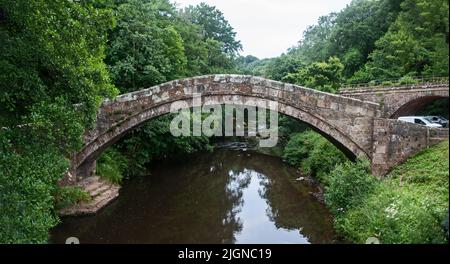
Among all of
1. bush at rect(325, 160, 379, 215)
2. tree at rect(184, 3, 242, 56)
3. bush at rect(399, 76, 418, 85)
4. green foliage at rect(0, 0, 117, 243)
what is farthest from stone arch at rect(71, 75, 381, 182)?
tree at rect(184, 3, 242, 56)

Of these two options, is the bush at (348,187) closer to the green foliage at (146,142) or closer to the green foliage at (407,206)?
the green foliage at (407,206)

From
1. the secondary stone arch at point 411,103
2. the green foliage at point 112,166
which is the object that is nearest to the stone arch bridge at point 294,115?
the green foliage at point 112,166

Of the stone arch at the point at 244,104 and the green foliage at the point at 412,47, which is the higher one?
the green foliage at the point at 412,47

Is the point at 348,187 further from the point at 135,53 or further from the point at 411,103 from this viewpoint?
the point at 411,103

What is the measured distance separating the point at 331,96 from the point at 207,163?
36.3 feet

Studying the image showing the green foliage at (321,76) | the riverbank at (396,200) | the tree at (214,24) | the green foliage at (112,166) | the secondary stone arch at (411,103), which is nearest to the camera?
the riverbank at (396,200)

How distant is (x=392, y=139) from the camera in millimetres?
12359

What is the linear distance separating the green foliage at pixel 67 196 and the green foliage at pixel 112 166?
254 cm

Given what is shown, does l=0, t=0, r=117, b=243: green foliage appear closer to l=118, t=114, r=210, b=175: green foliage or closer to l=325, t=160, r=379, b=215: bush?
l=325, t=160, r=379, b=215: bush

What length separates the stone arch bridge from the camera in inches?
485

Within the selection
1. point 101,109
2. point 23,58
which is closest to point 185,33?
point 101,109

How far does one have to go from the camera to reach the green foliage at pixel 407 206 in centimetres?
716

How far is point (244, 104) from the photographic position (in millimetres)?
13398
